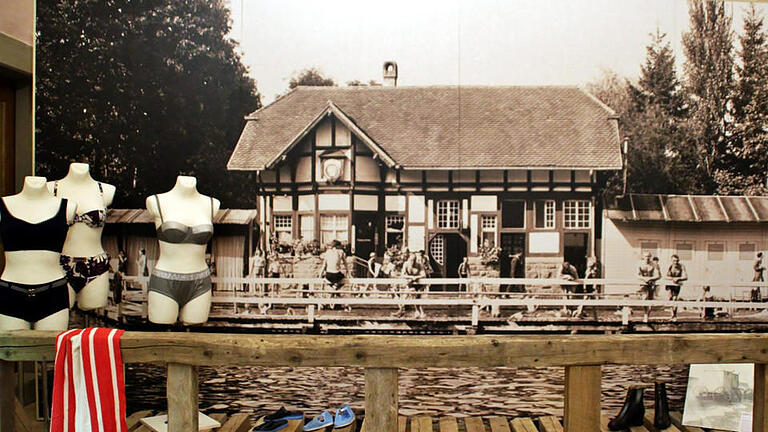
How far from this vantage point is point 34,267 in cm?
319

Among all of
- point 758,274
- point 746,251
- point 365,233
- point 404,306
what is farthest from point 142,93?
point 758,274

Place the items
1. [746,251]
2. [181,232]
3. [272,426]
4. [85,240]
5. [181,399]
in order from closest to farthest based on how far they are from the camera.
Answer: [181,399], [181,232], [85,240], [272,426], [746,251]

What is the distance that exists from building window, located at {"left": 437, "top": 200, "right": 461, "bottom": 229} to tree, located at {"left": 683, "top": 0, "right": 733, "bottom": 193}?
5.84 feet

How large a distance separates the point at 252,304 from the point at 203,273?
0.60 m

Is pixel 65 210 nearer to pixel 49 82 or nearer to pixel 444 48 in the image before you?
pixel 49 82

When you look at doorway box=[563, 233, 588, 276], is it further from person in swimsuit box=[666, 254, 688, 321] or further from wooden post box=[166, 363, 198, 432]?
wooden post box=[166, 363, 198, 432]

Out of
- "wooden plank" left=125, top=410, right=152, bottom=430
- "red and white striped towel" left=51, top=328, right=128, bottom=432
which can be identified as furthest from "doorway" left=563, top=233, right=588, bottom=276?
"wooden plank" left=125, top=410, right=152, bottom=430

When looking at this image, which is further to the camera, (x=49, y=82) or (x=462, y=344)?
(x=49, y=82)

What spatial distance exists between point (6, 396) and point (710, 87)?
4955mm

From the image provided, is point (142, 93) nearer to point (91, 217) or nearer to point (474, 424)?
point (91, 217)

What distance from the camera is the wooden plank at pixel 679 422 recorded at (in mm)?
3959

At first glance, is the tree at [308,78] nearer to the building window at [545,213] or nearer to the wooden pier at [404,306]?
the wooden pier at [404,306]

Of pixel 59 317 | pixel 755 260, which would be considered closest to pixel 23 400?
pixel 59 317

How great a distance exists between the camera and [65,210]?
3270 mm
